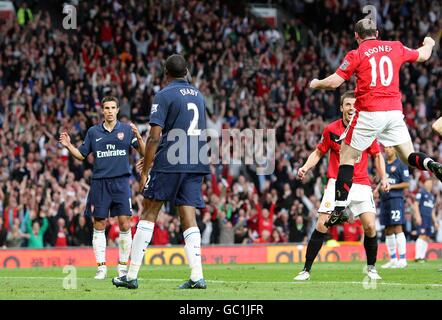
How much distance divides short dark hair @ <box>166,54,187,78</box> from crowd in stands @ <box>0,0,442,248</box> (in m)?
13.8

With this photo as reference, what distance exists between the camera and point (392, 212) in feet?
67.3

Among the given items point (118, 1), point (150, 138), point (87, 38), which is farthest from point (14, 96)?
point (150, 138)

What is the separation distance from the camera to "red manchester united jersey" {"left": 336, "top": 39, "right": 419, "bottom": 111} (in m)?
13.1

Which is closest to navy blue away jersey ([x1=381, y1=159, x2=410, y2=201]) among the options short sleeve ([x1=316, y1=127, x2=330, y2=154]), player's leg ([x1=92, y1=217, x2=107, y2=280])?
short sleeve ([x1=316, y1=127, x2=330, y2=154])

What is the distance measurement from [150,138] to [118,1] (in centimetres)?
2280

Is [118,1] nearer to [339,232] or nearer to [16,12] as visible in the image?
[16,12]

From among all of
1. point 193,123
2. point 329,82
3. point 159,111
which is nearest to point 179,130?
point 193,123

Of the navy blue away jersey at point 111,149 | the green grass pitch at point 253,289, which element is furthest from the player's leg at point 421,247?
the navy blue away jersey at point 111,149

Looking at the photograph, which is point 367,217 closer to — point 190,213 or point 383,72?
point 383,72

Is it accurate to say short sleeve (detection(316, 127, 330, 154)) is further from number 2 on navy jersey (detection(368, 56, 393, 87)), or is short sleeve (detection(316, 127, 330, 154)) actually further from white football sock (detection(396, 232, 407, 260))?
white football sock (detection(396, 232, 407, 260))

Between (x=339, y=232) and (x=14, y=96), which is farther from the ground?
(x=14, y=96)

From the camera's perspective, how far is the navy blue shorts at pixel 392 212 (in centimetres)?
2048

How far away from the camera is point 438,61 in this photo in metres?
36.4
